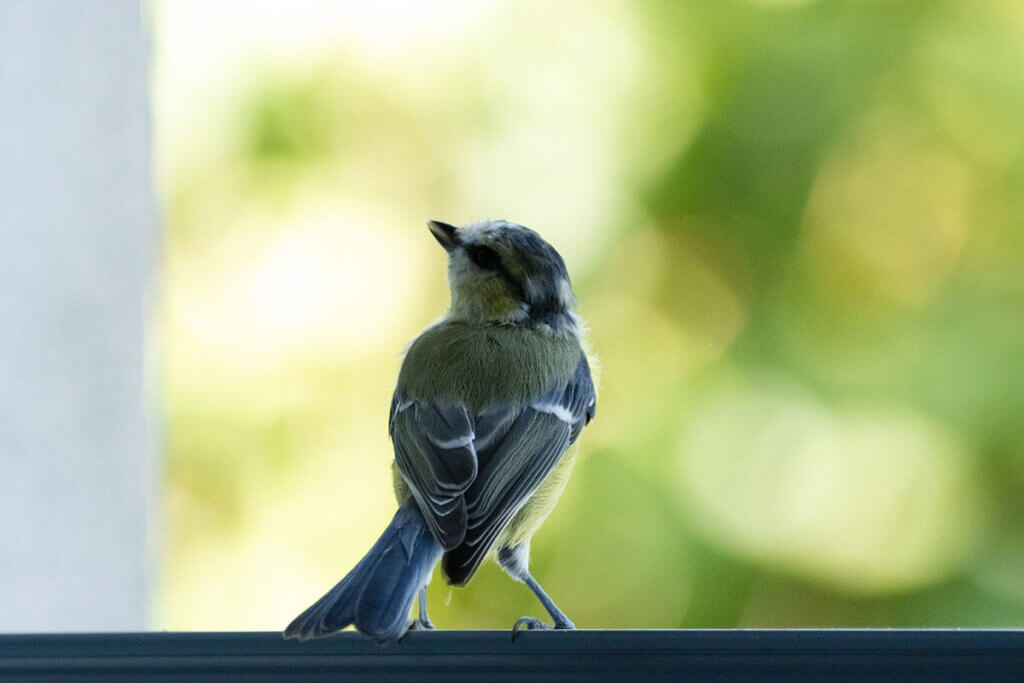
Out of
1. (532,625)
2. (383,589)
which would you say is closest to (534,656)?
(383,589)

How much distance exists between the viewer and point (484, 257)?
1201mm

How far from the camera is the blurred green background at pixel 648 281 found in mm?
2029

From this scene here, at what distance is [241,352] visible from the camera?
2.10 meters

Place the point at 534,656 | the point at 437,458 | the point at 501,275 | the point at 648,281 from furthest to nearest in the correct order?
the point at 648,281
the point at 501,275
the point at 437,458
the point at 534,656

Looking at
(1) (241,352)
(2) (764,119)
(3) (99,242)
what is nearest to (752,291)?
(2) (764,119)

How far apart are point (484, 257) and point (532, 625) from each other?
42cm

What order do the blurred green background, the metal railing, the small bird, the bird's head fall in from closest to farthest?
the metal railing < the small bird < the bird's head < the blurred green background

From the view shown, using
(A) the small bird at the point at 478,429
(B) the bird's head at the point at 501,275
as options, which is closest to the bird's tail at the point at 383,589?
(A) the small bird at the point at 478,429

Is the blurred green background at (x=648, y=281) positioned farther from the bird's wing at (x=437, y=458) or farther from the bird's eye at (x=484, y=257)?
the bird's wing at (x=437, y=458)

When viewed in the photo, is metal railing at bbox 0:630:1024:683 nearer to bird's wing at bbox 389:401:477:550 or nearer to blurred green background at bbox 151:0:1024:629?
bird's wing at bbox 389:401:477:550

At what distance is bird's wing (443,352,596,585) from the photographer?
0.86 m

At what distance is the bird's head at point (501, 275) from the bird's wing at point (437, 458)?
17 centimetres

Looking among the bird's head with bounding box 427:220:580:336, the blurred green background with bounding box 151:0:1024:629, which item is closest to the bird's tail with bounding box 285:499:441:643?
the bird's head with bounding box 427:220:580:336

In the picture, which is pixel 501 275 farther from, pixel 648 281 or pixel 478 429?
pixel 648 281
